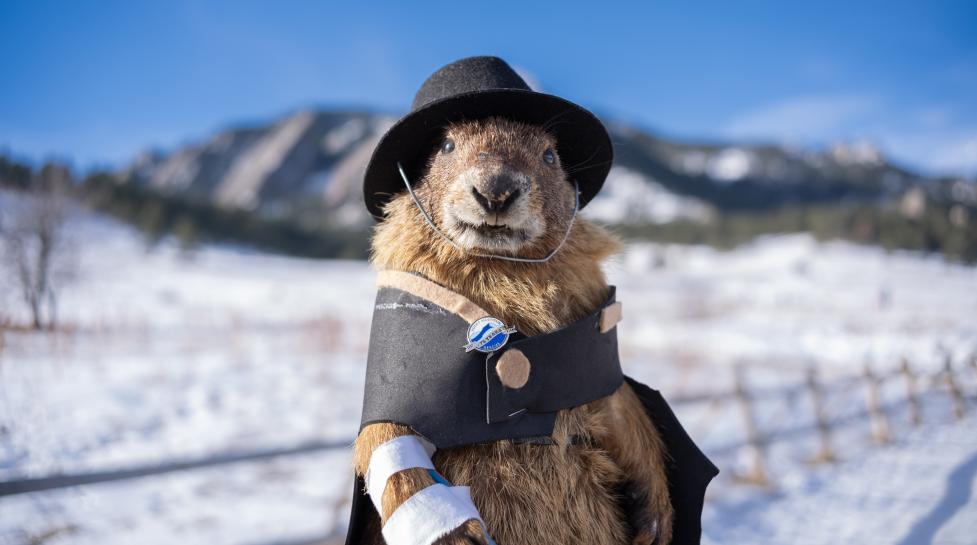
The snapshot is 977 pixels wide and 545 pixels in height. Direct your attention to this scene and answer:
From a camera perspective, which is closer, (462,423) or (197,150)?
(462,423)

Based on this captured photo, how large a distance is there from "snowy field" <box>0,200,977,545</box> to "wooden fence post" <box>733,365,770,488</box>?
13 centimetres

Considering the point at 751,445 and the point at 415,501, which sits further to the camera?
the point at 751,445

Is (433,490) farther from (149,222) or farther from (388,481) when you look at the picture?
(149,222)

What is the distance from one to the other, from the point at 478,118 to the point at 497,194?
1.42 feet

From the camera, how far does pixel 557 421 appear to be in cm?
155

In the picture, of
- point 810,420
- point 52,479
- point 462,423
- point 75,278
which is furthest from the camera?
point 810,420

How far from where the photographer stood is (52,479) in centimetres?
168

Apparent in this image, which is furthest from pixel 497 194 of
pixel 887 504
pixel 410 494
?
pixel 887 504

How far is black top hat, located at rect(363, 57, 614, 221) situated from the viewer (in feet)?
5.35

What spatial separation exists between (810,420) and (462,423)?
17.7 feet

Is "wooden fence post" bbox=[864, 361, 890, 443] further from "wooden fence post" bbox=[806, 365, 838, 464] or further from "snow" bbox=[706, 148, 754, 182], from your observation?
"snow" bbox=[706, 148, 754, 182]

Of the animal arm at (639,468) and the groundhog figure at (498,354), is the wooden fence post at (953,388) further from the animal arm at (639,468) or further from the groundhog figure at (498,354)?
the animal arm at (639,468)

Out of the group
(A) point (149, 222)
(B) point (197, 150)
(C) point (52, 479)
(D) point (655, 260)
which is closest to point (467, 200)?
(C) point (52, 479)

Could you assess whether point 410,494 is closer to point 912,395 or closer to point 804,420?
point 912,395
